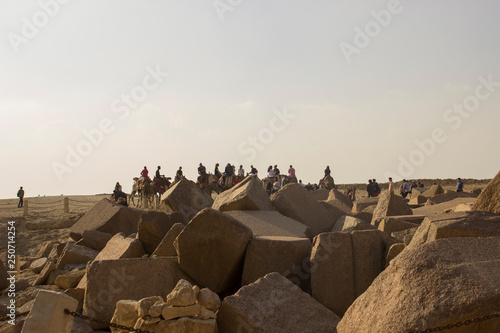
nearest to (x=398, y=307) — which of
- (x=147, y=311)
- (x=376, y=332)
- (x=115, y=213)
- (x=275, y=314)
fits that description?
(x=376, y=332)

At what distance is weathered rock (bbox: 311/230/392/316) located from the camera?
16.5 feet

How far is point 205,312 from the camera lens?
160 inches

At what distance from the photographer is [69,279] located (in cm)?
667

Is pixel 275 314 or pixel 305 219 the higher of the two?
pixel 305 219

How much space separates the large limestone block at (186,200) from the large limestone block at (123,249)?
198 cm

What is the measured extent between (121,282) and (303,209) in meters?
3.31

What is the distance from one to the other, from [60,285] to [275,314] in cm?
379

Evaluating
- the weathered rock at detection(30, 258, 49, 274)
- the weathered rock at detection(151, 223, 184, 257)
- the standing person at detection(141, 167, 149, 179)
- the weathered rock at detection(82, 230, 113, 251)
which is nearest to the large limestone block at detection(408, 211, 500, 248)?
the weathered rock at detection(151, 223, 184, 257)

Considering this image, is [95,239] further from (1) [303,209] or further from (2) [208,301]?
(2) [208,301]

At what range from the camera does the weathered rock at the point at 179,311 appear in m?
3.95

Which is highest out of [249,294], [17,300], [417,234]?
[417,234]

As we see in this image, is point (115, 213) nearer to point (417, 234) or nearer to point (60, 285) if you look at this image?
point (60, 285)

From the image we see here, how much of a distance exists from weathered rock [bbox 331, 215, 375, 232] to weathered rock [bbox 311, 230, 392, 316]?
1.05 m

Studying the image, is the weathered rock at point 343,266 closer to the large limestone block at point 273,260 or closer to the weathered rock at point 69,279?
the large limestone block at point 273,260
